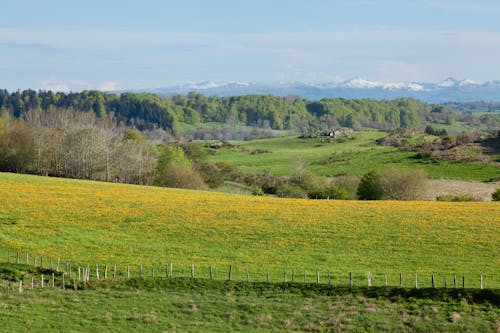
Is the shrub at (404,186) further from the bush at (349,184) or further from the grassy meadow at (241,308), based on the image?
the grassy meadow at (241,308)

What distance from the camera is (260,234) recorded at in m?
45.9

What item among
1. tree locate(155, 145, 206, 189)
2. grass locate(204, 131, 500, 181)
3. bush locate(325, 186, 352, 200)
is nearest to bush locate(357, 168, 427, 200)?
bush locate(325, 186, 352, 200)

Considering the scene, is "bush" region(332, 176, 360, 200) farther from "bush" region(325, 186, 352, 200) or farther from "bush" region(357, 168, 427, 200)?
"bush" region(357, 168, 427, 200)

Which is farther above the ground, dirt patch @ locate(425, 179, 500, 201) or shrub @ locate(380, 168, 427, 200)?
shrub @ locate(380, 168, 427, 200)

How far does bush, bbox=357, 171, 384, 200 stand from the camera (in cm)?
8006

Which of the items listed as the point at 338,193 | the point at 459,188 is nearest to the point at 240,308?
the point at 338,193

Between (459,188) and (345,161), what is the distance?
49852 millimetres

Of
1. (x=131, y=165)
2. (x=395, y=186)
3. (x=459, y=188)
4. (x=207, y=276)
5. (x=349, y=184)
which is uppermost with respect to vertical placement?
(x=131, y=165)

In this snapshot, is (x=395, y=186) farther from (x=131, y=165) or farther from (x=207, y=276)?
(x=207, y=276)

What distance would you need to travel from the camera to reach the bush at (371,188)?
8006 centimetres

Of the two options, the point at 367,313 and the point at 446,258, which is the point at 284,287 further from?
the point at 446,258

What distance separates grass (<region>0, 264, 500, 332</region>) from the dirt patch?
5737 centimetres

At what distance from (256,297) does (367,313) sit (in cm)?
610

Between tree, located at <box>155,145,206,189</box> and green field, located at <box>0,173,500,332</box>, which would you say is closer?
green field, located at <box>0,173,500,332</box>
